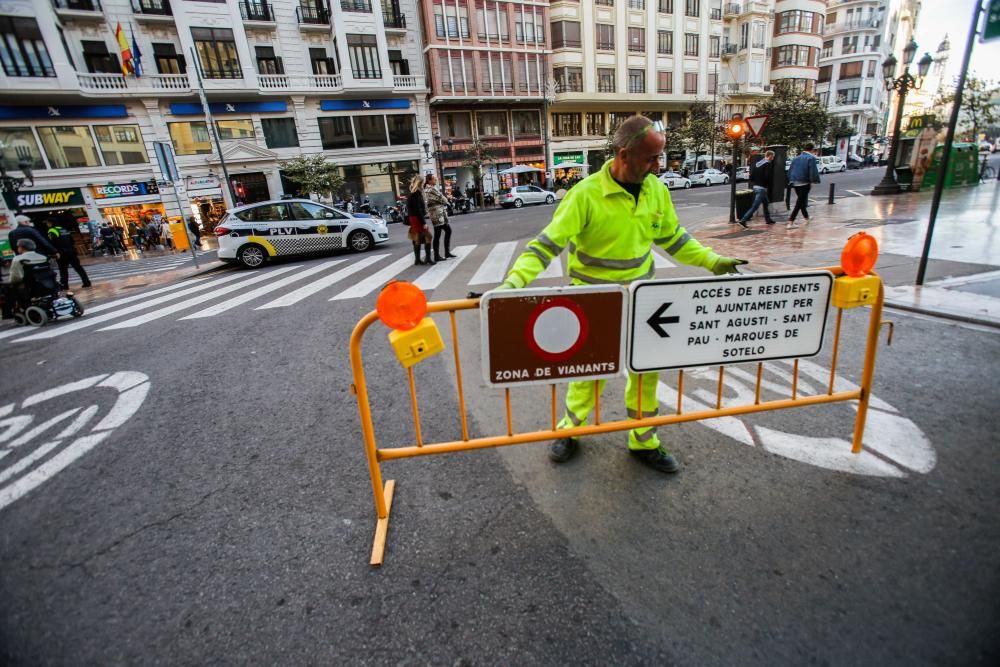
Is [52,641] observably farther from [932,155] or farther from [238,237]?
[932,155]

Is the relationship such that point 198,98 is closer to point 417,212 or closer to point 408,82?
point 408,82

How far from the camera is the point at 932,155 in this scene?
15.8 metres

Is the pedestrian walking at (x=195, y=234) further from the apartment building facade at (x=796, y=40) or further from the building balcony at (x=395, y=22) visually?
the apartment building facade at (x=796, y=40)

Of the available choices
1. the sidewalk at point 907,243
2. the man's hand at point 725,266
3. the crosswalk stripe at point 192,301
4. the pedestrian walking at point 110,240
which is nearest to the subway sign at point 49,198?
the pedestrian walking at point 110,240

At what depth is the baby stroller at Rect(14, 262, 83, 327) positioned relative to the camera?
7219 millimetres

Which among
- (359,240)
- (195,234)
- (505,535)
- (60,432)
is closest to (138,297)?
(359,240)

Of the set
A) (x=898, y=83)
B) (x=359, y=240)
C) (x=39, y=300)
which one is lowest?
(x=359, y=240)

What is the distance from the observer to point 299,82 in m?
29.4

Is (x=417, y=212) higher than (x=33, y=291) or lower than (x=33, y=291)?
higher

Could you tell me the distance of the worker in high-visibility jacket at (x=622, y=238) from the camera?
7.84 feet

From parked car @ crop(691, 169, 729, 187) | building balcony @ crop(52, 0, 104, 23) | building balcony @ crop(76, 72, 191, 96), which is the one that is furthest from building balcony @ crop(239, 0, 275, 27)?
parked car @ crop(691, 169, 729, 187)

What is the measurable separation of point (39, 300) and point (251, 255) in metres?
4.83

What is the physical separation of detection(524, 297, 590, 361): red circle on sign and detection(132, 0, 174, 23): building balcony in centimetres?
3515

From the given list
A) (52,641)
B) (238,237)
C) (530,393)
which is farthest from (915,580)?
(238,237)
